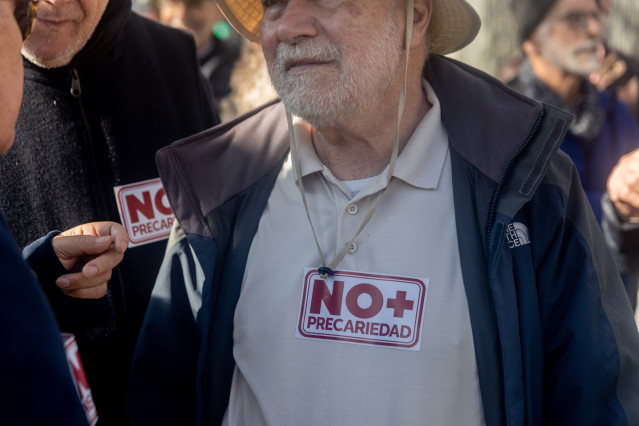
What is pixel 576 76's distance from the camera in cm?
434

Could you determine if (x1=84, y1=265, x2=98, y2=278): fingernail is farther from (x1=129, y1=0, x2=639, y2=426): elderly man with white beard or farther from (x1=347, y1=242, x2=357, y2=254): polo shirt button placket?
(x1=347, y1=242, x2=357, y2=254): polo shirt button placket

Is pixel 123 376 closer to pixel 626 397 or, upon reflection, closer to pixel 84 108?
pixel 84 108

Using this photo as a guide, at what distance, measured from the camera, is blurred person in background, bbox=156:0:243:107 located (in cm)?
561

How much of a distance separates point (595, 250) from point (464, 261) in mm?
371

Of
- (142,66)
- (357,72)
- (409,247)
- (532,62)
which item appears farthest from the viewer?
(532,62)

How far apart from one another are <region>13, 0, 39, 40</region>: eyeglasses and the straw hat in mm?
1132

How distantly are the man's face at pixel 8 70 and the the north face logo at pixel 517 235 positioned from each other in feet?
4.15

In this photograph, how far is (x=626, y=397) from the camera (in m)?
1.96

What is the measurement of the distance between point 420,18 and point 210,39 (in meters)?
3.70

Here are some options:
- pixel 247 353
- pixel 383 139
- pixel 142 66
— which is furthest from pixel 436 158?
pixel 142 66

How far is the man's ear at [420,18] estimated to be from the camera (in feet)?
7.84

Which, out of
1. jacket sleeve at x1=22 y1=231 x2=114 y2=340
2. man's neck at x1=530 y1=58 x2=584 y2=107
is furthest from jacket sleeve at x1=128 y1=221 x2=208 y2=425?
man's neck at x1=530 y1=58 x2=584 y2=107

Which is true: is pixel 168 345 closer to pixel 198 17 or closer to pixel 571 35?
pixel 571 35

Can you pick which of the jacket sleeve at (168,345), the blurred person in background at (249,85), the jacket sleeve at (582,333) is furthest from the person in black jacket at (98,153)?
the blurred person in background at (249,85)
